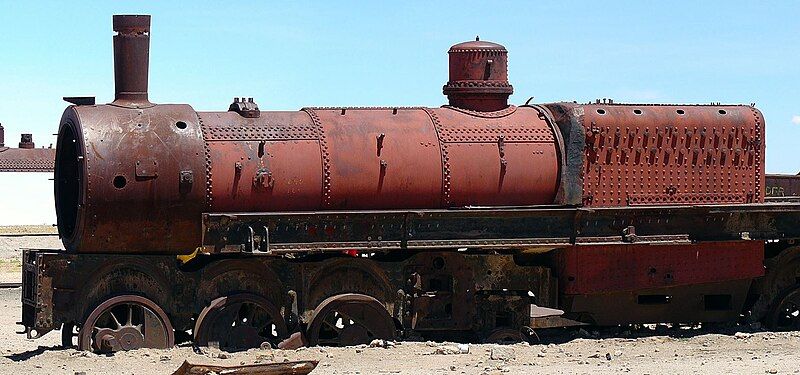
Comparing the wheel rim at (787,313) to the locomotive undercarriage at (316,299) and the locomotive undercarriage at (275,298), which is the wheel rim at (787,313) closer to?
the locomotive undercarriage at (316,299)

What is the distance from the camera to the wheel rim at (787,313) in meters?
17.3

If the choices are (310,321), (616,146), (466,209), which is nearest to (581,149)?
(616,146)

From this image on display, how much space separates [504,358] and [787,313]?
494cm

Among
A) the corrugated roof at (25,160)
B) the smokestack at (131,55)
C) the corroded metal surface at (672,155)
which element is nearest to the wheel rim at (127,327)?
the smokestack at (131,55)

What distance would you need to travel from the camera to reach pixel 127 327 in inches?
586

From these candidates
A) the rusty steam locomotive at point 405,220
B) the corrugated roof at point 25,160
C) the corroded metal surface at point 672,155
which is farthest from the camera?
the corrugated roof at point 25,160

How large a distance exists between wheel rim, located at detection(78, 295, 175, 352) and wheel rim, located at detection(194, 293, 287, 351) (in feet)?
1.28

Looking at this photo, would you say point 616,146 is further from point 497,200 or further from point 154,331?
point 154,331

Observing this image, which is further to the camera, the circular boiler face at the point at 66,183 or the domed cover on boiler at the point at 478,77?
the domed cover on boiler at the point at 478,77

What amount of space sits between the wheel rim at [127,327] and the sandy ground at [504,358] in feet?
0.92

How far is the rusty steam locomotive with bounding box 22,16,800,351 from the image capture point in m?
15.0

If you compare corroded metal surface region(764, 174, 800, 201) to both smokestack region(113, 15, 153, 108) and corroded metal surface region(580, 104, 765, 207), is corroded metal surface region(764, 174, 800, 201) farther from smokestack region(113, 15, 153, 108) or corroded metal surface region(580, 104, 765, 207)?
smokestack region(113, 15, 153, 108)

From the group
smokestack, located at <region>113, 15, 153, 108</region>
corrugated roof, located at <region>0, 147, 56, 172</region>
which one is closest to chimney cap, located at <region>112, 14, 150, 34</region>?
smokestack, located at <region>113, 15, 153, 108</region>

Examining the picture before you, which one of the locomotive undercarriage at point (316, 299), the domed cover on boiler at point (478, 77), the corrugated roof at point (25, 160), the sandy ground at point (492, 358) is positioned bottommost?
the sandy ground at point (492, 358)
